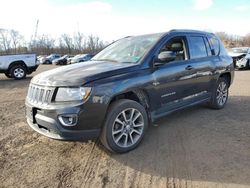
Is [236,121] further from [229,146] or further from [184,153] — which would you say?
[184,153]

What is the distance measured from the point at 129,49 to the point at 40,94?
1.86 m

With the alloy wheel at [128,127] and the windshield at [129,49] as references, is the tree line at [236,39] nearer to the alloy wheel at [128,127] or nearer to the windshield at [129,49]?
the windshield at [129,49]

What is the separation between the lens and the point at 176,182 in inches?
121

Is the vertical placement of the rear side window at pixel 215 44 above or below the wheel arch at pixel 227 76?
above

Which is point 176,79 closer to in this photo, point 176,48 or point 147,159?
point 176,48

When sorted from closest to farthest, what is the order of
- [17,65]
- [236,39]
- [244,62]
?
[17,65], [244,62], [236,39]

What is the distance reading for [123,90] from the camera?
3.74m

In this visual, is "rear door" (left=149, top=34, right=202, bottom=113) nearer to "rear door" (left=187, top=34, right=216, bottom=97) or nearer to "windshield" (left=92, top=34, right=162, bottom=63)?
"rear door" (left=187, top=34, right=216, bottom=97)

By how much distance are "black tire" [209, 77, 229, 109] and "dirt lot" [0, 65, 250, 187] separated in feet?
2.62

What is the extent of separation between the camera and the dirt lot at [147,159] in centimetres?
315

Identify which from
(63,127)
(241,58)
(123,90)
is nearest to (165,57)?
(123,90)

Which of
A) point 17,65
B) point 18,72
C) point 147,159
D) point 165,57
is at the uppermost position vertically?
point 165,57

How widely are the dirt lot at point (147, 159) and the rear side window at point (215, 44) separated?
1.70 metres

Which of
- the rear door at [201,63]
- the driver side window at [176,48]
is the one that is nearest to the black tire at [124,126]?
the driver side window at [176,48]
